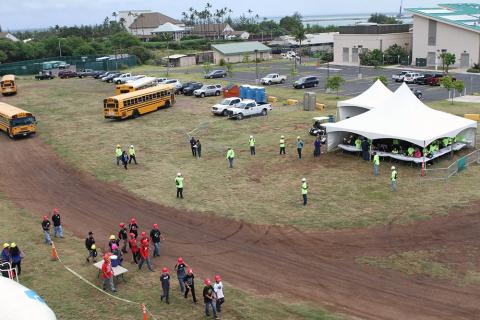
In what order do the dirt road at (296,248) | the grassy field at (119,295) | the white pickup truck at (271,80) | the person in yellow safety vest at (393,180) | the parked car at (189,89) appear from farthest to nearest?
the white pickup truck at (271,80) < the parked car at (189,89) < the person in yellow safety vest at (393,180) < the dirt road at (296,248) < the grassy field at (119,295)

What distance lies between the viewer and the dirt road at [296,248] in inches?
674

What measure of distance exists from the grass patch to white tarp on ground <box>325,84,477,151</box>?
11.2m

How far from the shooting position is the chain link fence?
9431 cm

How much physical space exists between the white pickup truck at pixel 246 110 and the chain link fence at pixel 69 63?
56.5 m

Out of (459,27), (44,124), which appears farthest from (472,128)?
(459,27)

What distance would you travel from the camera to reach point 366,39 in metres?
92.3

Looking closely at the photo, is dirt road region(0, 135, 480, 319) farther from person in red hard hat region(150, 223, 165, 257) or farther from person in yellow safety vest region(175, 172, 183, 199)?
person in yellow safety vest region(175, 172, 183, 199)

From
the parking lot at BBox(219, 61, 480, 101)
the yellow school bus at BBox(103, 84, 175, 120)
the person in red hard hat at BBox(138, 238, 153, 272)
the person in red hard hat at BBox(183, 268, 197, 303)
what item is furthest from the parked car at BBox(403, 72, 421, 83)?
the person in red hard hat at BBox(183, 268, 197, 303)

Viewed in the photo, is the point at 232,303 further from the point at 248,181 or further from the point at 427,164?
the point at 427,164

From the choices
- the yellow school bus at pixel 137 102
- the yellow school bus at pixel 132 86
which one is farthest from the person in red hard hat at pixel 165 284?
the yellow school bus at pixel 132 86

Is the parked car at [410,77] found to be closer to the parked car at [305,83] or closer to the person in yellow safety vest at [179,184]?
the parked car at [305,83]

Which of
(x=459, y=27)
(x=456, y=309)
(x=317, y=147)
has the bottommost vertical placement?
(x=456, y=309)

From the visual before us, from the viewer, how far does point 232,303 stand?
674 inches

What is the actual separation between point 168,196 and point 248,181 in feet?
16.2
